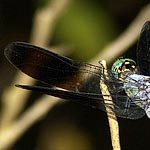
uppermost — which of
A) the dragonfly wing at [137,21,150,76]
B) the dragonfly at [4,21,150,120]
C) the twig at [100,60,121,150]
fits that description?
the dragonfly wing at [137,21,150,76]

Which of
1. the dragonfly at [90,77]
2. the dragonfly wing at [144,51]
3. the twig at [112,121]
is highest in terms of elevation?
the dragonfly wing at [144,51]

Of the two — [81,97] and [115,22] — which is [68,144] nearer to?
[115,22]

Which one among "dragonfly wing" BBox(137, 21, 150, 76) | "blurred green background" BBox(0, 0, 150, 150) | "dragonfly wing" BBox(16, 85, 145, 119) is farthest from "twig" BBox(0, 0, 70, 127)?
"dragonfly wing" BBox(16, 85, 145, 119)

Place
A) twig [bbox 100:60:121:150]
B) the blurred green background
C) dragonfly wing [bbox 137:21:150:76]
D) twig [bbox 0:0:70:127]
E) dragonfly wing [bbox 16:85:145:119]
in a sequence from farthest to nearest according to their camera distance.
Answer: the blurred green background
twig [bbox 0:0:70:127]
dragonfly wing [bbox 137:21:150:76]
dragonfly wing [bbox 16:85:145:119]
twig [bbox 100:60:121:150]

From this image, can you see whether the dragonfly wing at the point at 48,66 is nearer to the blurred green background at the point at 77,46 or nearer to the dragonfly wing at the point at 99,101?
the dragonfly wing at the point at 99,101

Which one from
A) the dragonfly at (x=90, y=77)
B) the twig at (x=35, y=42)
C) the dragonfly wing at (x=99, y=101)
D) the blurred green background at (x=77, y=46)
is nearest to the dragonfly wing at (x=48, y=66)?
the dragonfly at (x=90, y=77)

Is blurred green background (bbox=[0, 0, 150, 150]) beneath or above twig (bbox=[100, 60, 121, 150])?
above

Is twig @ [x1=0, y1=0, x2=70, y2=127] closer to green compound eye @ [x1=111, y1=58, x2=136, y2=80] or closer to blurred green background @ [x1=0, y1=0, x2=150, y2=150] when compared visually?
blurred green background @ [x1=0, y1=0, x2=150, y2=150]

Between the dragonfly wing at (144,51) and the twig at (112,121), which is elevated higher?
the dragonfly wing at (144,51)
